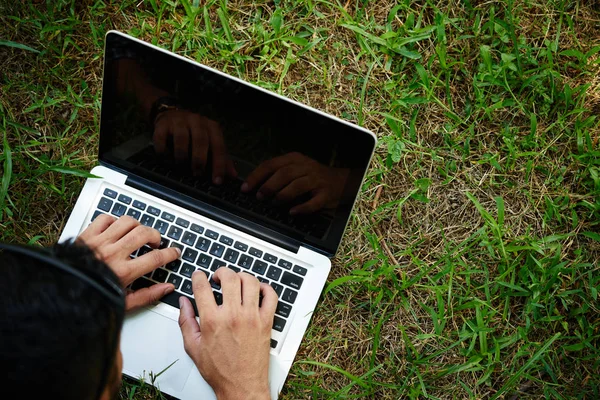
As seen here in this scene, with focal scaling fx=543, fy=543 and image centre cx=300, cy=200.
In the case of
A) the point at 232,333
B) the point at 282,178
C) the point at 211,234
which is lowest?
the point at 232,333

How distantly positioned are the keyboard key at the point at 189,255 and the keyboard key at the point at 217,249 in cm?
5

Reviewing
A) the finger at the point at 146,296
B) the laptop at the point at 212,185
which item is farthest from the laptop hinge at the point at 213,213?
the finger at the point at 146,296

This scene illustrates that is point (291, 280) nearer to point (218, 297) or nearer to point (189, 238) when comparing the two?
point (218, 297)

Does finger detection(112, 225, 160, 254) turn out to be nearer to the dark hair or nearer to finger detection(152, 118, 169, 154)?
finger detection(152, 118, 169, 154)

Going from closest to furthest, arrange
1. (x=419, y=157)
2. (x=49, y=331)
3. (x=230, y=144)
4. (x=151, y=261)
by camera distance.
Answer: (x=49, y=331)
(x=230, y=144)
(x=151, y=261)
(x=419, y=157)

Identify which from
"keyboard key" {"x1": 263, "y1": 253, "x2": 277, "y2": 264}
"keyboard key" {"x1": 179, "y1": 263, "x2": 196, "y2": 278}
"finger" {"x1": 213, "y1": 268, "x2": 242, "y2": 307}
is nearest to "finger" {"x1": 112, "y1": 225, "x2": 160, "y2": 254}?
"keyboard key" {"x1": 179, "y1": 263, "x2": 196, "y2": 278}

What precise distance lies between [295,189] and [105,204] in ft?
1.88

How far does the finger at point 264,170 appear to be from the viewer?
137 cm

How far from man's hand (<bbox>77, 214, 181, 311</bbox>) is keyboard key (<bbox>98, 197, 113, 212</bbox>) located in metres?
0.04

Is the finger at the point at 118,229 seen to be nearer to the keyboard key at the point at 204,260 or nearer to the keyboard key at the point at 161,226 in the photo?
the keyboard key at the point at 161,226

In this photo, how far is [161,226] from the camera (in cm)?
156

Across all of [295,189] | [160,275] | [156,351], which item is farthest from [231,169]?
[156,351]

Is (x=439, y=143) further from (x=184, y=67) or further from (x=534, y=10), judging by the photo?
(x=184, y=67)

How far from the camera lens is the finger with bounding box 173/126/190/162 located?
1.39 meters
